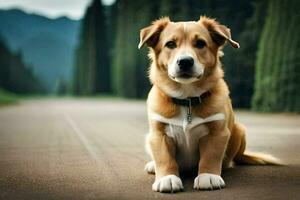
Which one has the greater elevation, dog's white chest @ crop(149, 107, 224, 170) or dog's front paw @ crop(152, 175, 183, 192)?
dog's white chest @ crop(149, 107, 224, 170)

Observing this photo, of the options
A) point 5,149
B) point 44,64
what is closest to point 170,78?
point 5,149

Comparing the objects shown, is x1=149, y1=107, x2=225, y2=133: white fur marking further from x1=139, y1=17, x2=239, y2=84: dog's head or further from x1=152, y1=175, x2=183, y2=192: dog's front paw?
x1=152, y1=175, x2=183, y2=192: dog's front paw

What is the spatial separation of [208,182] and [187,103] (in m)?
0.78

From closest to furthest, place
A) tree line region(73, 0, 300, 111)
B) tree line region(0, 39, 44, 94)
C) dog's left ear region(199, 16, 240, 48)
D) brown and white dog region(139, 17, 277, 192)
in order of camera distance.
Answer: brown and white dog region(139, 17, 277, 192) → dog's left ear region(199, 16, 240, 48) → tree line region(73, 0, 300, 111) → tree line region(0, 39, 44, 94)

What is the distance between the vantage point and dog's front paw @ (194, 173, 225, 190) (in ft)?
18.0

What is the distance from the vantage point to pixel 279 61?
1933 centimetres

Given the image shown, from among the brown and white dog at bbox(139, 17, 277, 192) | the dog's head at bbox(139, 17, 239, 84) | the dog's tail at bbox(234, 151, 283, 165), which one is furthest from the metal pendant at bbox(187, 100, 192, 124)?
the dog's tail at bbox(234, 151, 283, 165)

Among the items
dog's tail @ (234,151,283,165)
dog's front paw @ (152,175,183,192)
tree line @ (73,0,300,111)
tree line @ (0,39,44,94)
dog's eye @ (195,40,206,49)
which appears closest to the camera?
dog's front paw @ (152,175,183,192)

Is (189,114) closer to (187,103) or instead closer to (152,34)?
(187,103)

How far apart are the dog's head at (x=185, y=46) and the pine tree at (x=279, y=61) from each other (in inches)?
500

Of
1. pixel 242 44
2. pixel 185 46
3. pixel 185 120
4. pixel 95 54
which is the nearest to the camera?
pixel 185 46

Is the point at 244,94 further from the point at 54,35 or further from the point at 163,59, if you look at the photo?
the point at 54,35

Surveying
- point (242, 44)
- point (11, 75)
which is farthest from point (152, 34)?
point (11, 75)

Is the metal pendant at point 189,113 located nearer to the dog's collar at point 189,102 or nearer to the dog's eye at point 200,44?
the dog's collar at point 189,102
